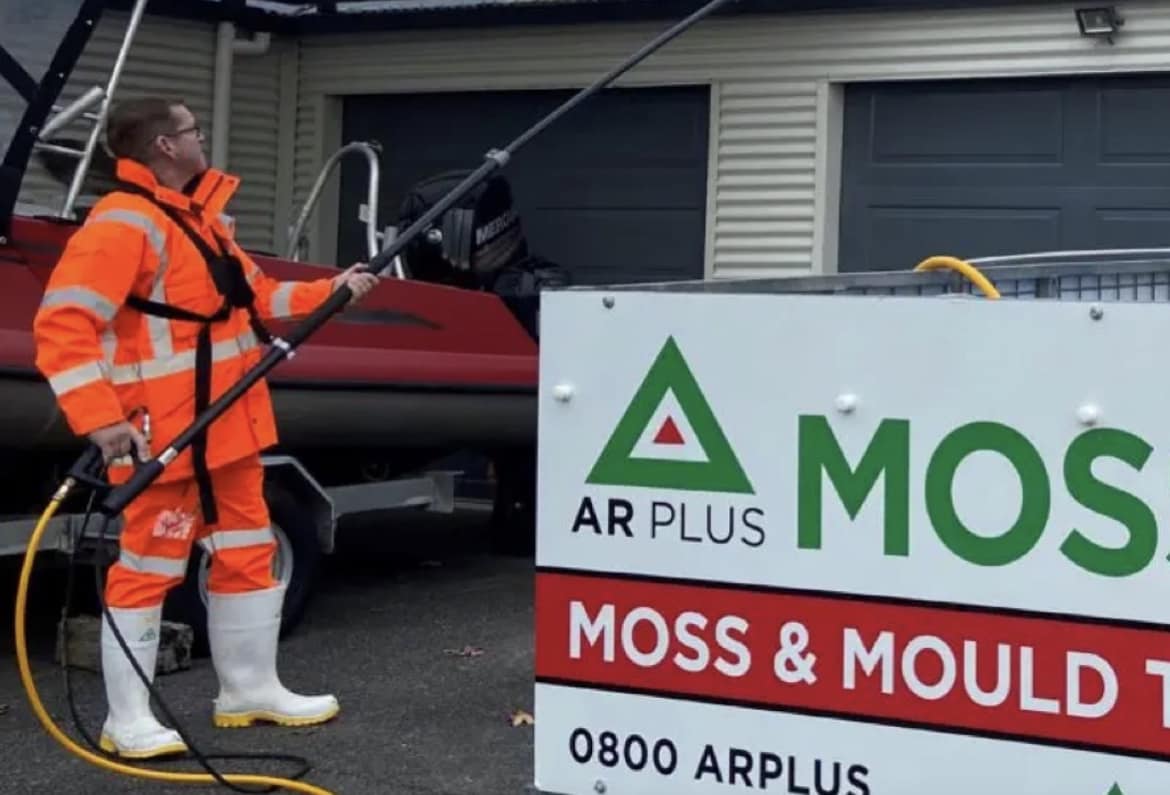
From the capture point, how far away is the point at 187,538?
5074 millimetres

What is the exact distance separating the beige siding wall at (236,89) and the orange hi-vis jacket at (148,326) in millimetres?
5136

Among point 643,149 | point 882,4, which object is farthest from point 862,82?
point 643,149

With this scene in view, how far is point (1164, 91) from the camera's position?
882cm

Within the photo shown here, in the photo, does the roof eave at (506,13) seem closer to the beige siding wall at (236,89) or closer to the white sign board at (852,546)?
the beige siding wall at (236,89)

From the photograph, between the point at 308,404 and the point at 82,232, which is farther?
the point at 308,404

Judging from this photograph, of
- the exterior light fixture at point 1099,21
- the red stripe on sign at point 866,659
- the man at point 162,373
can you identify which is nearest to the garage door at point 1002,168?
the exterior light fixture at point 1099,21

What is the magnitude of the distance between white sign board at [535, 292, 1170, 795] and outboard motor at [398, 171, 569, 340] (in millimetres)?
5377

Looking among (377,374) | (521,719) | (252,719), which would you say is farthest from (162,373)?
(377,374)

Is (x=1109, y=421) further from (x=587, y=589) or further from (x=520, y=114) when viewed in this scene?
(x=520, y=114)

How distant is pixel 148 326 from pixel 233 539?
0.68 meters

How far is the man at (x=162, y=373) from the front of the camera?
4.75 metres

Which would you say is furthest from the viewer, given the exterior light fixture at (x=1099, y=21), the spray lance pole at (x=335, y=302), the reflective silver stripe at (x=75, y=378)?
the exterior light fixture at (x=1099, y=21)

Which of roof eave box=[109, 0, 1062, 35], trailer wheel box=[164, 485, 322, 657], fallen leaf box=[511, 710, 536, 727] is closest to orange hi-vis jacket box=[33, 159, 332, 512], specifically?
fallen leaf box=[511, 710, 536, 727]

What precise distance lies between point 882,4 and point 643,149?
1636mm
